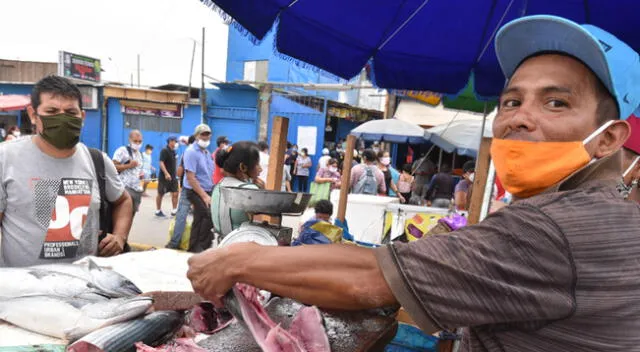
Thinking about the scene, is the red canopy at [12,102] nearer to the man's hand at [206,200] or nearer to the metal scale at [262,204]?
the man's hand at [206,200]

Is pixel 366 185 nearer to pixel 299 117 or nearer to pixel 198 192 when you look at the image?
pixel 198 192

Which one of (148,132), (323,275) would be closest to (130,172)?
(323,275)

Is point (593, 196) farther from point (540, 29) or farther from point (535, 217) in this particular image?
point (540, 29)

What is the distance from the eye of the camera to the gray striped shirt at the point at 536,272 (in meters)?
0.83

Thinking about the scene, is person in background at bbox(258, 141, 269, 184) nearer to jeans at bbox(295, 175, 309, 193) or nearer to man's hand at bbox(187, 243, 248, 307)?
jeans at bbox(295, 175, 309, 193)

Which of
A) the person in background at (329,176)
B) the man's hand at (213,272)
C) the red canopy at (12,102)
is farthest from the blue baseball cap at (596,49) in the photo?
the red canopy at (12,102)

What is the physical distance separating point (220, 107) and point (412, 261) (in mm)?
18470

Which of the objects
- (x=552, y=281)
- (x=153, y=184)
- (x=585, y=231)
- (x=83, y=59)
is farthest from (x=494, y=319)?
(x=83, y=59)

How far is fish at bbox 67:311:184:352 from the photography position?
138cm

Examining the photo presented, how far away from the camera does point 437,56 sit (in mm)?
3293

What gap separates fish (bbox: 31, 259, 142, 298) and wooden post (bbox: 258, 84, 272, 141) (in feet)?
51.6

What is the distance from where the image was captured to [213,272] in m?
1.09

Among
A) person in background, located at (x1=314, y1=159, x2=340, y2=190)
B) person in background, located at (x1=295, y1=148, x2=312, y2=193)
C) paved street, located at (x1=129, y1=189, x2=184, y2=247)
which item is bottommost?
paved street, located at (x1=129, y1=189, x2=184, y2=247)

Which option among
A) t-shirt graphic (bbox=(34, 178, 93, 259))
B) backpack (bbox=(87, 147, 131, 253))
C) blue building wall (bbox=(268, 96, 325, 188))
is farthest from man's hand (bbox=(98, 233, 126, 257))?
blue building wall (bbox=(268, 96, 325, 188))
